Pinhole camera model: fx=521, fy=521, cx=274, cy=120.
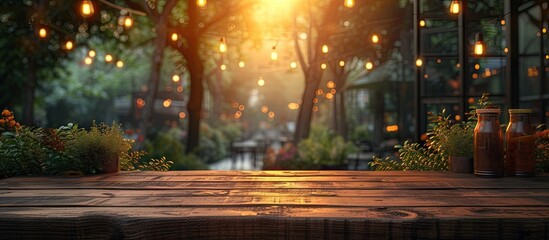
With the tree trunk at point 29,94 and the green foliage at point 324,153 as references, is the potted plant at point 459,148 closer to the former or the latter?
the green foliage at point 324,153

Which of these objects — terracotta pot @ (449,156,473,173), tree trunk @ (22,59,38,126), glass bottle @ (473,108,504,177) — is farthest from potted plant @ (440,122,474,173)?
tree trunk @ (22,59,38,126)

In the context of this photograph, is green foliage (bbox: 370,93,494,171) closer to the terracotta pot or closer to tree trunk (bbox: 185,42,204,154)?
the terracotta pot

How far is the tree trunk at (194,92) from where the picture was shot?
52.3 feet

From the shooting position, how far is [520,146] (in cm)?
299

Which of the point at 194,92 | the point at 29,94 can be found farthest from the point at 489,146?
the point at 194,92

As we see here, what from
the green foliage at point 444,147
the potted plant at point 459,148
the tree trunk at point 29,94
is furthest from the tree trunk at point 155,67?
the potted plant at point 459,148

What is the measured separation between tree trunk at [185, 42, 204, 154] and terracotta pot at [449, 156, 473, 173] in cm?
1314

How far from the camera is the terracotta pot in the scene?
10.4 ft

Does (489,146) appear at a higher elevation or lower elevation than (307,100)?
lower

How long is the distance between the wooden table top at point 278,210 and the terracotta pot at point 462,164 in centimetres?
54

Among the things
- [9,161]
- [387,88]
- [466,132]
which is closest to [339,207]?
[466,132]

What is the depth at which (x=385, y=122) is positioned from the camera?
22484mm

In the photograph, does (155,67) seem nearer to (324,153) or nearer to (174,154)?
(174,154)

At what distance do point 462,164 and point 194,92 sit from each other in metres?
13.6
